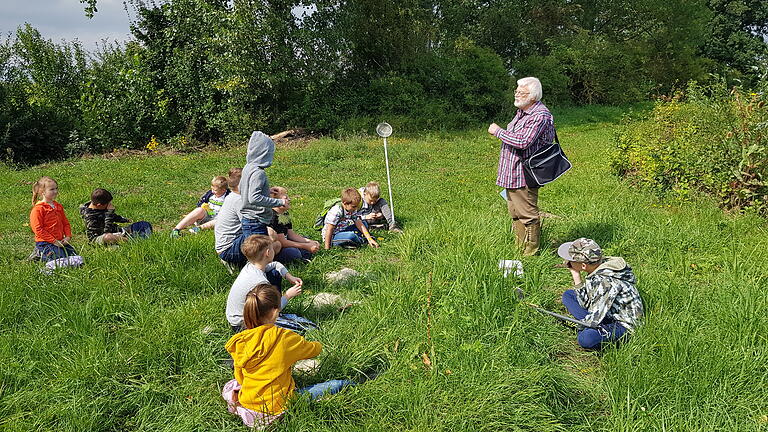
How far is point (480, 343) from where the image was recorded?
355 centimetres

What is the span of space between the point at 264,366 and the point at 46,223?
4.37m

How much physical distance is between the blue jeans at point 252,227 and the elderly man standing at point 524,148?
8.31 feet

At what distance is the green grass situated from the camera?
3.07 metres

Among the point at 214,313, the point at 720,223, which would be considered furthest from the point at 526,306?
the point at 720,223

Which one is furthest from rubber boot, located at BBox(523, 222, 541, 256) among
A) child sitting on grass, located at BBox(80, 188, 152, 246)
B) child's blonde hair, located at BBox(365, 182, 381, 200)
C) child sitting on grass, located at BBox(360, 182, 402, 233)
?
child sitting on grass, located at BBox(80, 188, 152, 246)

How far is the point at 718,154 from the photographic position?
23.1 ft

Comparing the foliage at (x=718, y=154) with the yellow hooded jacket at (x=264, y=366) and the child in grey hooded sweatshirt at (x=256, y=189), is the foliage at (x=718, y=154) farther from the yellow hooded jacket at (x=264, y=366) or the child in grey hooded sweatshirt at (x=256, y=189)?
the yellow hooded jacket at (x=264, y=366)

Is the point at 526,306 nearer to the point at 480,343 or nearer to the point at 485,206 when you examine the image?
the point at 480,343

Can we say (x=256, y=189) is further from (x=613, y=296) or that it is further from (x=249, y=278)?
(x=613, y=296)

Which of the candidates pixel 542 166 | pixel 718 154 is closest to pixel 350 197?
pixel 542 166

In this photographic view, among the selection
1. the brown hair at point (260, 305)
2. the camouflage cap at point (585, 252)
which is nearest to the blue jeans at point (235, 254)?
the brown hair at point (260, 305)

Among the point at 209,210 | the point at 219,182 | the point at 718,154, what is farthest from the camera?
the point at 209,210

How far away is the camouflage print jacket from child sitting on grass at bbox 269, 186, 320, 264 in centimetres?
318

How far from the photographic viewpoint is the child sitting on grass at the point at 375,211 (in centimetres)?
694
